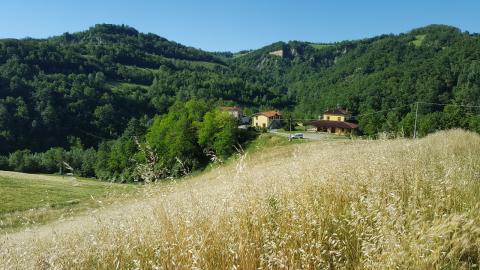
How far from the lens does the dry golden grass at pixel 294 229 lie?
9.03 feet

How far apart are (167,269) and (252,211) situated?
3.38 ft

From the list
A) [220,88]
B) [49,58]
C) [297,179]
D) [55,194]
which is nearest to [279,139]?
[55,194]

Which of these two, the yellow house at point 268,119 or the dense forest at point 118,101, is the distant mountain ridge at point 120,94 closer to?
the dense forest at point 118,101

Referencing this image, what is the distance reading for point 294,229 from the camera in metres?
3.23

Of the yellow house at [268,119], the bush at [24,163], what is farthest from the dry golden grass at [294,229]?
the bush at [24,163]

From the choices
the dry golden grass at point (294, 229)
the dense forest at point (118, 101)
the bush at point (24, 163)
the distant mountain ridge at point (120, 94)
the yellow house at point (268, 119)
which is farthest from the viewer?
the distant mountain ridge at point (120, 94)

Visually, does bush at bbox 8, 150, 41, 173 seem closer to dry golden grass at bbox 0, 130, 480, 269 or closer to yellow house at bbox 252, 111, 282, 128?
A: yellow house at bbox 252, 111, 282, 128

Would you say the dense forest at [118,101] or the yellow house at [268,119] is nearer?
the dense forest at [118,101]

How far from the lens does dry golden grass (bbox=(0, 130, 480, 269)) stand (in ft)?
9.03

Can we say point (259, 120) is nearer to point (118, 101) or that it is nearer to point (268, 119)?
point (268, 119)

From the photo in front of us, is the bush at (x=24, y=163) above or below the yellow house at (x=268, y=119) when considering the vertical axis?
below

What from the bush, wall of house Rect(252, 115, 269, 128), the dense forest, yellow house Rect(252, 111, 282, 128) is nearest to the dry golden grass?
the dense forest

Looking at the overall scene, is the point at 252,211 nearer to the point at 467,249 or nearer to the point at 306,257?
the point at 306,257

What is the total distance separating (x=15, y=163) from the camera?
299 ft
